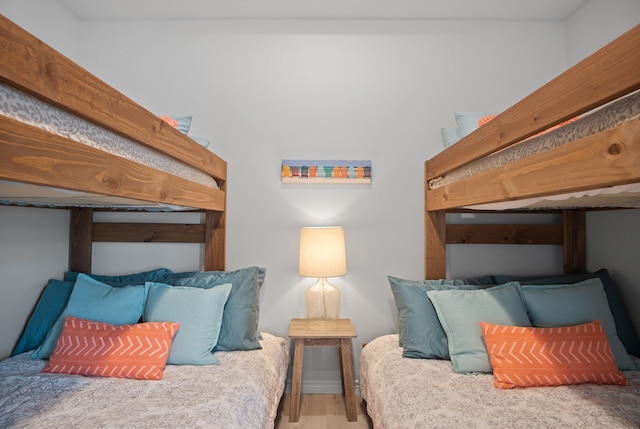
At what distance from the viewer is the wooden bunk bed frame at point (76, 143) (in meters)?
0.76

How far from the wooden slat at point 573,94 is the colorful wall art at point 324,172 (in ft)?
3.02

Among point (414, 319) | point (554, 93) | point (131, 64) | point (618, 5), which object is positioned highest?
point (618, 5)

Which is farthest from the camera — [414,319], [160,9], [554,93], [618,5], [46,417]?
[160,9]

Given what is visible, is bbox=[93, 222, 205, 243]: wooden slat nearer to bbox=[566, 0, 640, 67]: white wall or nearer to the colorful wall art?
the colorful wall art

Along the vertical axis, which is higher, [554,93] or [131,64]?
[131,64]

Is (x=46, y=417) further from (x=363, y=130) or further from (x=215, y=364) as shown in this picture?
(x=363, y=130)

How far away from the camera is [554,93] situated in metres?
1.05

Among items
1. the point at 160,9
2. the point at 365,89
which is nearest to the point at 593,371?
the point at 365,89

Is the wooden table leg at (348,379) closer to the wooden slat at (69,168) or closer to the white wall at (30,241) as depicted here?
the wooden slat at (69,168)

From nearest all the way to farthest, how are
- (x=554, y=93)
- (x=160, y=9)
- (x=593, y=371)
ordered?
1. (x=554, y=93)
2. (x=593, y=371)
3. (x=160, y=9)

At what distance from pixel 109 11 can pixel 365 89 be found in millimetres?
1849

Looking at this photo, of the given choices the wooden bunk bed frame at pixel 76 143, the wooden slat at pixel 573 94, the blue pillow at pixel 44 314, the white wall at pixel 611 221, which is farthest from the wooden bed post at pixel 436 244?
the blue pillow at pixel 44 314

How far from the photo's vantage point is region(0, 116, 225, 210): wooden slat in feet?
2.47

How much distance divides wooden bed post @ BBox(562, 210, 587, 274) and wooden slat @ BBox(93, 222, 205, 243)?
2.52 m
